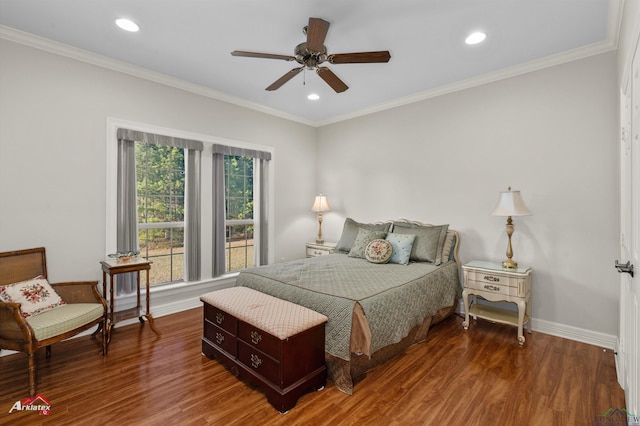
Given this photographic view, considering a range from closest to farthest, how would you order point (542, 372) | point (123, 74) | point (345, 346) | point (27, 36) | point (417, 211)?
point (345, 346) < point (542, 372) < point (27, 36) < point (123, 74) < point (417, 211)

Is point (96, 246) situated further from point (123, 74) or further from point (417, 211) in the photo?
point (417, 211)

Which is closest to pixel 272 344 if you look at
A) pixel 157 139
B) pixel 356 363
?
pixel 356 363

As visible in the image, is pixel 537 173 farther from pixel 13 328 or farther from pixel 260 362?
pixel 13 328

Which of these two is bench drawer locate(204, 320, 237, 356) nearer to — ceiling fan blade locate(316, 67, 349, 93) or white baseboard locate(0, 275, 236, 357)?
white baseboard locate(0, 275, 236, 357)

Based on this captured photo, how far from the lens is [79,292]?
2777mm

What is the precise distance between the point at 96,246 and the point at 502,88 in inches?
184

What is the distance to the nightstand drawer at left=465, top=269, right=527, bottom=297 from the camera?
2.93 metres

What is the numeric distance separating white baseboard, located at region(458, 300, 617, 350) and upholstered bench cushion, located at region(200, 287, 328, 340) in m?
2.48

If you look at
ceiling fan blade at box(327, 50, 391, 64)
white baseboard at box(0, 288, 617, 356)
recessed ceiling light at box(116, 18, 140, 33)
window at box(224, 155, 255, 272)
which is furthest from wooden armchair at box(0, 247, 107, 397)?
ceiling fan blade at box(327, 50, 391, 64)

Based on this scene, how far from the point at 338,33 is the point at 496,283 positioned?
278 cm

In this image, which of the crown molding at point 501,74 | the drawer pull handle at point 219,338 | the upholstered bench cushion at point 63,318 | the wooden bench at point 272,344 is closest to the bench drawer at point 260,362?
the wooden bench at point 272,344

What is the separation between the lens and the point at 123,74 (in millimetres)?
3307

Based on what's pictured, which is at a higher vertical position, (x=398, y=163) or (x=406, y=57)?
(x=406, y=57)

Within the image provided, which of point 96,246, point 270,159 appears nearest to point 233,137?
point 270,159
